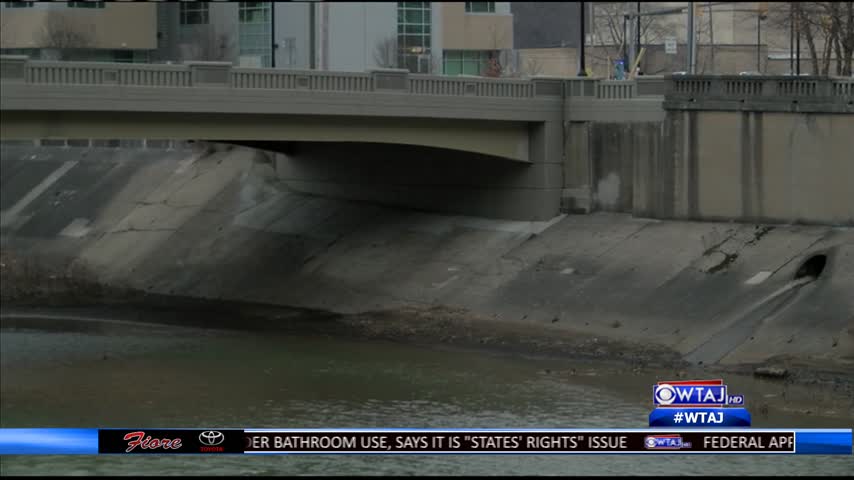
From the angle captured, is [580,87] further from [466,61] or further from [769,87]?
[466,61]

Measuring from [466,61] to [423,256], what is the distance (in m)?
33.0

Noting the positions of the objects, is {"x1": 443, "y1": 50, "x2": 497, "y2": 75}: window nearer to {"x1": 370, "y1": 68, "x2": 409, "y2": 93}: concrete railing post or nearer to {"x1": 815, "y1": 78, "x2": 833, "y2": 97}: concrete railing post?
{"x1": 370, "y1": 68, "x2": 409, "y2": 93}: concrete railing post

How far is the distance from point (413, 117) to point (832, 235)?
42.0 ft

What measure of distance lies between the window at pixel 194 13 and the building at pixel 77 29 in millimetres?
1498

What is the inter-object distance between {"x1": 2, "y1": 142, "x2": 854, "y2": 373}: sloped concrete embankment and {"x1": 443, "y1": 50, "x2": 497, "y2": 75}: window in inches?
717

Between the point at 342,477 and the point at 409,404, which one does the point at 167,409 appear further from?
the point at 342,477

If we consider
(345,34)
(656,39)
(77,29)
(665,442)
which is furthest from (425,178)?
(656,39)

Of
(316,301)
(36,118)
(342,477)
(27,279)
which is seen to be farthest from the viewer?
(27,279)

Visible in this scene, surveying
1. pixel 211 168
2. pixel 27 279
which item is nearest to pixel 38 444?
pixel 27 279

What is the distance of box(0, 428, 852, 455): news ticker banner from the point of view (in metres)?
14.9

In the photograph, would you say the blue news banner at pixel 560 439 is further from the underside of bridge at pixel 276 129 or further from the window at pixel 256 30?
the window at pixel 256 30

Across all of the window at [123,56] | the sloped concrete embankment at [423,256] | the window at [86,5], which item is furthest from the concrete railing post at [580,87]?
the window at [123,56]

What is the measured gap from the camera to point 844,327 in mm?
36844

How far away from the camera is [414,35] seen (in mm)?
79250
